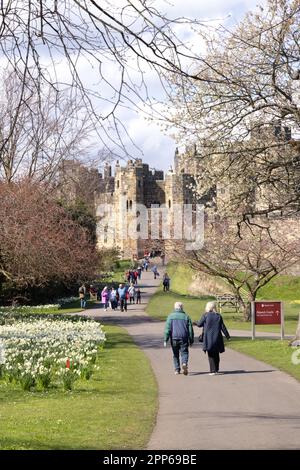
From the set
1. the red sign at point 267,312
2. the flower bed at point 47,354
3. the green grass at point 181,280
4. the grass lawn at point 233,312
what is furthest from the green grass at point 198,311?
the flower bed at point 47,354

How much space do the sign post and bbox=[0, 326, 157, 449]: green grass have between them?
260 inches

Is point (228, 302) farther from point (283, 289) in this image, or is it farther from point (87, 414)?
point (87, 414)

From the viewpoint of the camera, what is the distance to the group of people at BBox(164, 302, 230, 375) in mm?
14867

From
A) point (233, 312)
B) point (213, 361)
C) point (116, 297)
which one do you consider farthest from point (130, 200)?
point (213, 361)

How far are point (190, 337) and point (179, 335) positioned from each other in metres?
0.21

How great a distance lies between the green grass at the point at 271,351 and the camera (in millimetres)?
16070

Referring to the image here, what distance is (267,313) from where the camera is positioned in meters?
22.0

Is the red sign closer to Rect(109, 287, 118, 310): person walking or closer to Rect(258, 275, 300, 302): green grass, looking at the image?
Rect(109, 287, 118, 310): person walking

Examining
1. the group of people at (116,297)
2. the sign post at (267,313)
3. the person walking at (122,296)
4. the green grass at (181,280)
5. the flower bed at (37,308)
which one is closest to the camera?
the sign post at (267,313)

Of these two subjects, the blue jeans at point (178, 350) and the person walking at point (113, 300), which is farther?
the person walking at point (113, 300)

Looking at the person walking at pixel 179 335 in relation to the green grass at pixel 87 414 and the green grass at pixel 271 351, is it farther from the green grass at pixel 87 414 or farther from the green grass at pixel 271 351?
the green grass at pixel 271 351

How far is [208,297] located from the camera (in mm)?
46094

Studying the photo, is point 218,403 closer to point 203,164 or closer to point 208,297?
point 203,164

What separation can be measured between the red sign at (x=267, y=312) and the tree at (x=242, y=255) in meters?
9.98
